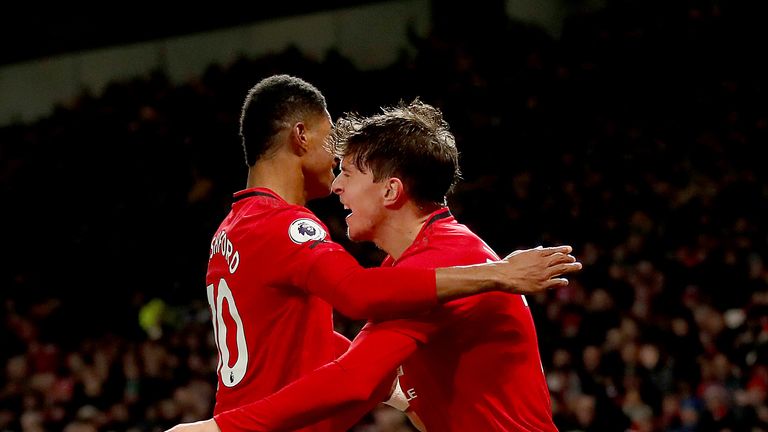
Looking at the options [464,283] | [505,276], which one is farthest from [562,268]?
[464,283]

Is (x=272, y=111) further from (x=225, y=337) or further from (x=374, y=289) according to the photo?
(x=374, y=289)

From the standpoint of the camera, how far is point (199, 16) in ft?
49.4

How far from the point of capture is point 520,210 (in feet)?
33.7

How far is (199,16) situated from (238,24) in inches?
26.8

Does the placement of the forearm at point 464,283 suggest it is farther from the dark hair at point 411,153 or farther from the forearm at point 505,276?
the dark hair at point 411,153

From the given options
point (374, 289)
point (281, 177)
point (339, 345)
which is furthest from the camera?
point (339, 345)

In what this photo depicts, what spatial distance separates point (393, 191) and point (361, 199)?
10 cm

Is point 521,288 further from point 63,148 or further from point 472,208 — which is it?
point 63,148

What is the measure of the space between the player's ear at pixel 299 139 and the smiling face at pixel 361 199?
1.55ft

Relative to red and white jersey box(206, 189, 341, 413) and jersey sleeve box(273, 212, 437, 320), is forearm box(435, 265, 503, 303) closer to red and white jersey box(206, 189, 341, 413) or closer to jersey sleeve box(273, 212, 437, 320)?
jersey sleeve box(273, 212, 437, 320)

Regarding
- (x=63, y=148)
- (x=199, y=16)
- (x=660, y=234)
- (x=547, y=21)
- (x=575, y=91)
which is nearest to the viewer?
(x=660, y=234)

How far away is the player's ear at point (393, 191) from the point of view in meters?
2.75

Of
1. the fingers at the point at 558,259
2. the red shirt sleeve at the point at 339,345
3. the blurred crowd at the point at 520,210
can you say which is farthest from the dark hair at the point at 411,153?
the blurred crowd at the point at 520,210

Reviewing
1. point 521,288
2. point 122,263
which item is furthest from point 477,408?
point 122,263
